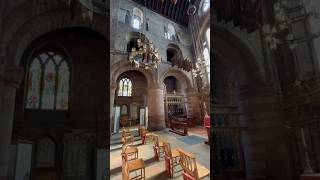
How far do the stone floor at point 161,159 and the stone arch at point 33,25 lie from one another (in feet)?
2.84

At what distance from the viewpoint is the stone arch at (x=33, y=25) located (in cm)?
162

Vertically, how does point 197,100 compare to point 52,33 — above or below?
below

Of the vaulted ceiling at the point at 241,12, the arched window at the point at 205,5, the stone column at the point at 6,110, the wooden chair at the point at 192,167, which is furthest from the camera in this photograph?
the vaulted ceiling at the point at 241,12

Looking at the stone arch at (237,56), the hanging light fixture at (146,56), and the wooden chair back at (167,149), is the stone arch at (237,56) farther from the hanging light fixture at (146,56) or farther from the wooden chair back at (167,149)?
the wooden chair back at (167,149)

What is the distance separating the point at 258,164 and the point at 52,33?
6.12 ft

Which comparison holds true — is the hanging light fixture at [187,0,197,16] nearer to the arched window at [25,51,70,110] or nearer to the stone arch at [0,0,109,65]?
the stone arch at [0,0,109,65]

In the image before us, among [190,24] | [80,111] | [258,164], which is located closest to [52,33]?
[80,111]

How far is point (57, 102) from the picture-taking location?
1549mm

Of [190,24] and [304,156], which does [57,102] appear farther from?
[304,156]

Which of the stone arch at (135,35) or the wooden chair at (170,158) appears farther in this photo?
the stone arch at (135,35)

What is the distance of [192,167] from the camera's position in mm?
1074

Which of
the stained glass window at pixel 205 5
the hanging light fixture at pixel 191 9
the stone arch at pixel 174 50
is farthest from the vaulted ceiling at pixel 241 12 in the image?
the stone arch at pixel 174 50

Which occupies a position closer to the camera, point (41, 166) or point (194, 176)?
point (194, 176)

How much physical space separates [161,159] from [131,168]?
0.59 feet
